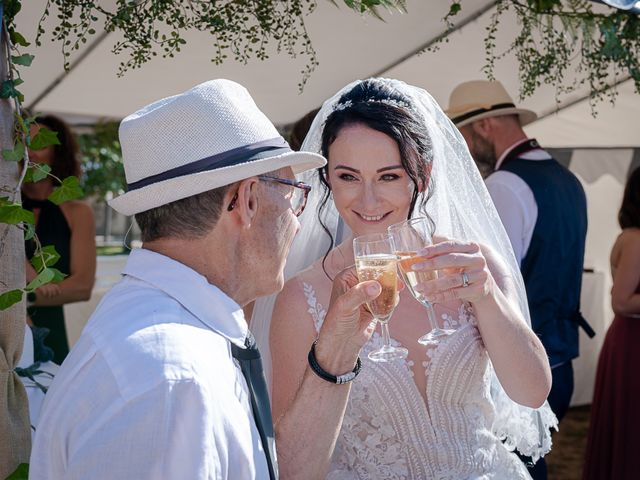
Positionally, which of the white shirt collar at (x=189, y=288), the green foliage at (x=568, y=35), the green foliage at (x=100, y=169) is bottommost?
the green foliage at (x=100, y=169)

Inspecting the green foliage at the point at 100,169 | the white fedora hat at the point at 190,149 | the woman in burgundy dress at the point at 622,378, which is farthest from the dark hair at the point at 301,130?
the green foliage at the point at 100,169

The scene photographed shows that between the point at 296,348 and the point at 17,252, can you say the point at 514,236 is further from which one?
the point at 17,252

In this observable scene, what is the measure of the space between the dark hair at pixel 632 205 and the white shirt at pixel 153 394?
417cm

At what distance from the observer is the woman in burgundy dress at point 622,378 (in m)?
4.90

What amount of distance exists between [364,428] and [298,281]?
55cm

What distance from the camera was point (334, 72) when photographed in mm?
5414

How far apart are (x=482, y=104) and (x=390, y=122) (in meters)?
2.43

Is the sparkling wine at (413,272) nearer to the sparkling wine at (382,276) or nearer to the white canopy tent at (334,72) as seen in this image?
the sparkling wine at (382,276)

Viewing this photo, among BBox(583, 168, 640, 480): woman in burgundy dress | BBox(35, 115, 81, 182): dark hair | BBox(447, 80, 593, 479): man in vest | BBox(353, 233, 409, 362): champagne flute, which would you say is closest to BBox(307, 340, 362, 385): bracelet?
BBox(353, 233, 409, 362): champagne flute

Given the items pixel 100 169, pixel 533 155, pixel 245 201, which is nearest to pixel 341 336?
pixel 245 201

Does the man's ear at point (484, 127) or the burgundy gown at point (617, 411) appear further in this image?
the man's ear at point (484, 127)

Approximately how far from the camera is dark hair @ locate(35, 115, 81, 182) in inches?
186

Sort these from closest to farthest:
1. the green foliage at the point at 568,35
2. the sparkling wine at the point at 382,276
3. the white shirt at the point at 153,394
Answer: the white shirt at the point at 153,394
the sparkling wine at the point at 382,276
the green foliage at the point at 568,35

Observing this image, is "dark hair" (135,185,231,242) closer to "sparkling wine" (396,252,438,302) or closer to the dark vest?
"sparkling wine" (396,252,438,302)
